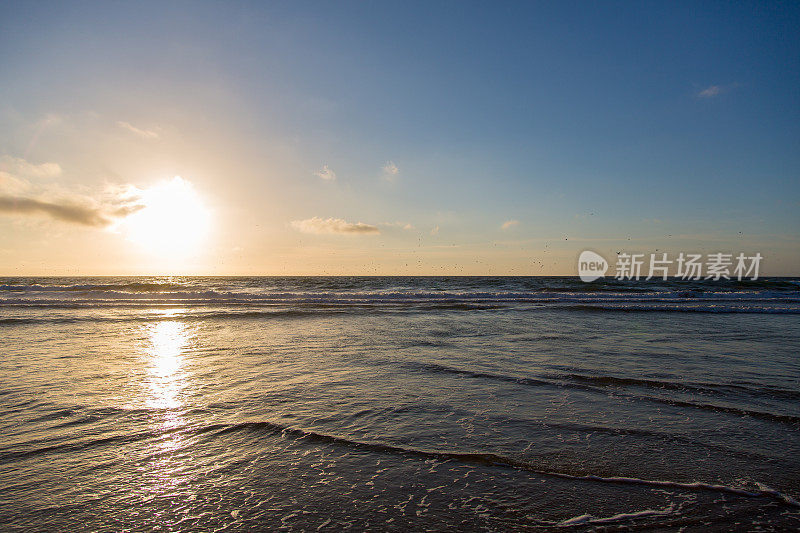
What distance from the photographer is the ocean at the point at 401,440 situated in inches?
127

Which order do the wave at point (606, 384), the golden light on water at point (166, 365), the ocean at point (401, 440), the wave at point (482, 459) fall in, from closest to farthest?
the ocean at point (401, 440) → the wave at point (482, 459) → the wave at point (606, 384) → the golden light on water at point (166, 365)

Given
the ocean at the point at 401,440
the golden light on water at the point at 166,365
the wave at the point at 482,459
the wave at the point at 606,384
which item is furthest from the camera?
the golden light on water at the point at 166,365

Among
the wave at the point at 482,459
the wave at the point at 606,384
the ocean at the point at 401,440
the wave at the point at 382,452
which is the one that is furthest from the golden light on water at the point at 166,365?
the wave at the point at 606,384

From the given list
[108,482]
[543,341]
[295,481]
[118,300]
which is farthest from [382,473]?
[118,300]

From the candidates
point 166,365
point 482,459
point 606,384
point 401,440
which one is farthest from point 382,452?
point 166,365

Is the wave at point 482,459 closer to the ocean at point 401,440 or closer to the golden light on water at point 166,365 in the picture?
the ocean at point 401,440

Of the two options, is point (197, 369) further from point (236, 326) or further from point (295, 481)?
point (236, 326)

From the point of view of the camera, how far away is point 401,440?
14.9 feet

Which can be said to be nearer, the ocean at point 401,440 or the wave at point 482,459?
the ocean at point 401,440

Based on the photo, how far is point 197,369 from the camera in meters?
8.22

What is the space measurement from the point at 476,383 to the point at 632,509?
3.78 metres

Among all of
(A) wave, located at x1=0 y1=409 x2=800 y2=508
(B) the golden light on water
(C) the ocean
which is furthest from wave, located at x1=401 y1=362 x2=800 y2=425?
(B) the golden light on water

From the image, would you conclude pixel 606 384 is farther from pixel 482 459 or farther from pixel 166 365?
pixel 166 365

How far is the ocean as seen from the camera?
3219mm
